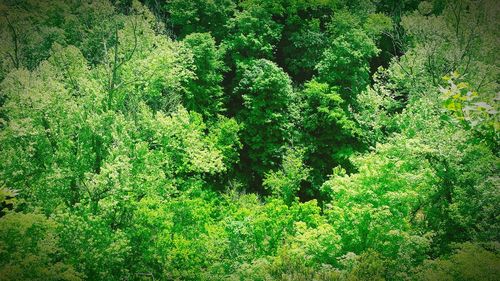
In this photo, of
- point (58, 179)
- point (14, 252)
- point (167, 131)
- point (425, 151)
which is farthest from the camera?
point (167, 131)

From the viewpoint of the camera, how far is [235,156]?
35.3 metres

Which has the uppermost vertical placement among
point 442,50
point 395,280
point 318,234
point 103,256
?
point 442,50

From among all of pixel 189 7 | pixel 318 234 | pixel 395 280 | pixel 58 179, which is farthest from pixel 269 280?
pixel 189 7

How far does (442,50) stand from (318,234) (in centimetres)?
1379

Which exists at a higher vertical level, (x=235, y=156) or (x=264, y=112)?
(x=264, y=112)

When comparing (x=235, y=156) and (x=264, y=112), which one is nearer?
(x=235, y=156)

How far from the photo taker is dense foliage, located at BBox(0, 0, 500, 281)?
1753 cm

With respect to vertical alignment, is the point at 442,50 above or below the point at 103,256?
above

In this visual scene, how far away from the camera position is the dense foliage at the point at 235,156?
57.5 ft

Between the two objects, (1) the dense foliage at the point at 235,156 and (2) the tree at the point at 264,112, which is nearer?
(1) the dense foliage at the point at 235,156

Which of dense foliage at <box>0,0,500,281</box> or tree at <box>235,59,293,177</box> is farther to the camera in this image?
tree at <box>235,59,293,177</box>

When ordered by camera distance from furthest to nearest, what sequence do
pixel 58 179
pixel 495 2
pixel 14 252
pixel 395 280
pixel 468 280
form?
pixel 495 2, pixel 58 179, pixel 395 280, pixel 14 252, pixel 468 280

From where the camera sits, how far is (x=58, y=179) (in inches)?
822

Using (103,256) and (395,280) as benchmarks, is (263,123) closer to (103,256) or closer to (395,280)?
(103,256)
